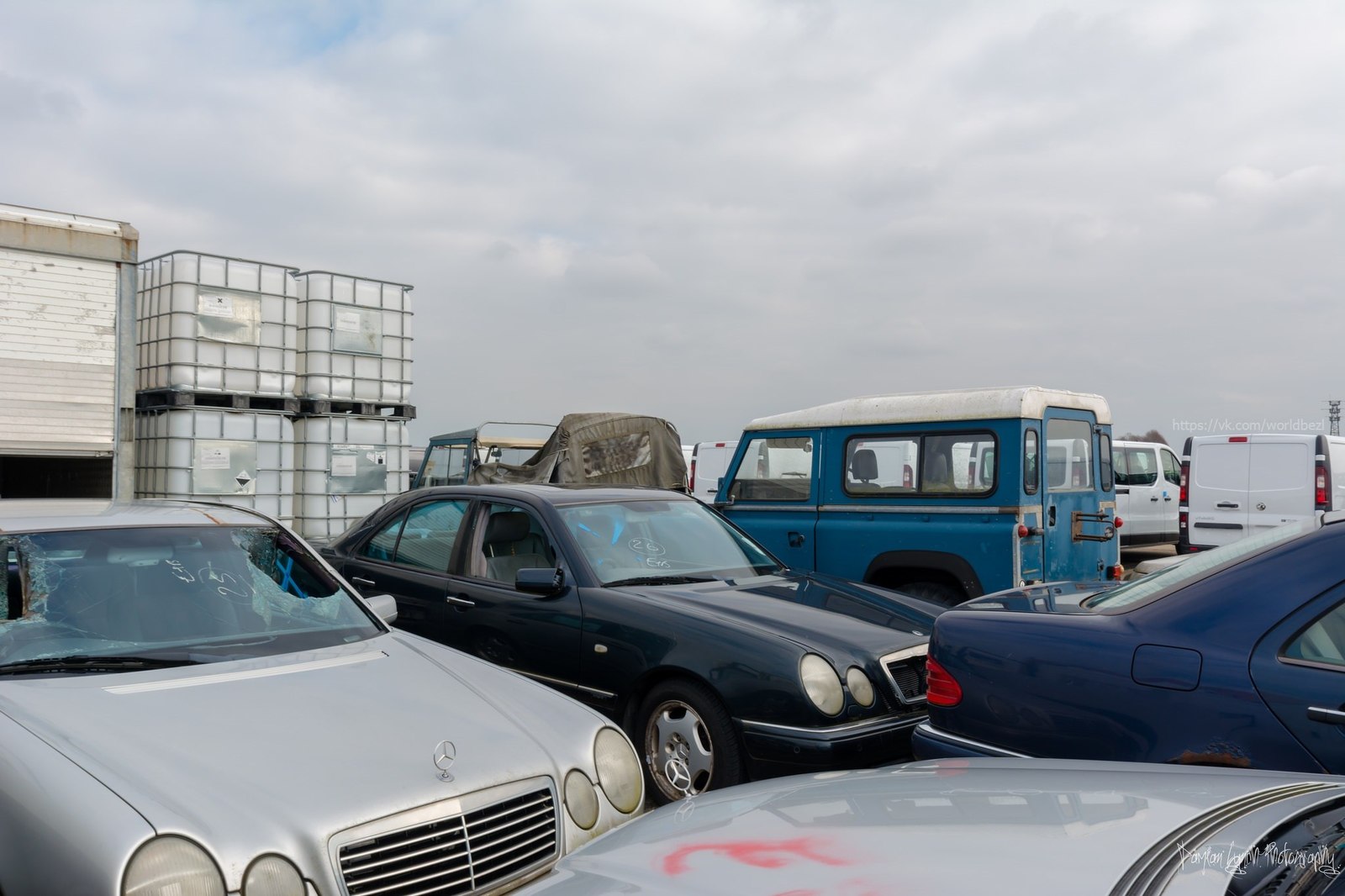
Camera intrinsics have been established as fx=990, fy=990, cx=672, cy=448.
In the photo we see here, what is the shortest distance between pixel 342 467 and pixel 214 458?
141cm

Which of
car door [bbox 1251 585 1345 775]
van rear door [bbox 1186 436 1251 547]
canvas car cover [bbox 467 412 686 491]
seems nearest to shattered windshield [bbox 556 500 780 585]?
car door [bbox 1251 585 1345 775]

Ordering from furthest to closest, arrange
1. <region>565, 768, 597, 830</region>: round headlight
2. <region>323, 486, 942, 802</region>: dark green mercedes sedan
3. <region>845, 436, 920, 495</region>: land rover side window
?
<region>845, 436, 920, 495</region>: land rover side window
<region>323, 486, 942, 802</region>: dark green mercedes sedan
<region>565, 768, 597, 830</region>: round headlight

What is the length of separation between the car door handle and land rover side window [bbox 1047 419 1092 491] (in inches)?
180

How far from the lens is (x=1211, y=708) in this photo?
2650 millimetres

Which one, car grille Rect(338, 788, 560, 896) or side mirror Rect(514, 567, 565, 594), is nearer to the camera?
car grille Rect(338, 788, 560, 896)

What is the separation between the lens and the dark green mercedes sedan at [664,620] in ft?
12.8

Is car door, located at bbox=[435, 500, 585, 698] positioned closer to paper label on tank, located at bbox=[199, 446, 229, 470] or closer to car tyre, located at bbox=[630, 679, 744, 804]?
car tyre, located at bbox=[630, 679, 744, 804]

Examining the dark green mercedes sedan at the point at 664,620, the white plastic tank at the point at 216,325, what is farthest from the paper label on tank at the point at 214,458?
the dark green mercedes sedan at the point at 664,620

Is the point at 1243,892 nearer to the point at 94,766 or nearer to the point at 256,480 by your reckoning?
the point at 94,766

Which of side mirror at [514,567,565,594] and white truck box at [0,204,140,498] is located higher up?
white truck box at [0,204,140,498]

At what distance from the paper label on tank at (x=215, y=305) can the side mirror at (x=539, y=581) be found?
733cm

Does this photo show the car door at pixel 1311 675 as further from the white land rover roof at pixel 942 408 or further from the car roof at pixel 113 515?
the white land rover roof at pixel 942 408

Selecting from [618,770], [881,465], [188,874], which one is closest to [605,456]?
[881,465]

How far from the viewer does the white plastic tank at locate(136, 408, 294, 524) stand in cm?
1009
